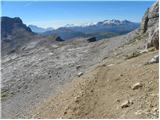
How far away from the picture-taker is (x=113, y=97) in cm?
1964

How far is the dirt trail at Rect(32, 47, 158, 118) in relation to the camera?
1727 cm

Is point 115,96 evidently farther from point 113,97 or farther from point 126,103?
point 126,103

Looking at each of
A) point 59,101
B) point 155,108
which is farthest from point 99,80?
point 155,108

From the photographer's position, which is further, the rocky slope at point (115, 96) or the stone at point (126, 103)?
the stone at point (126, 103)

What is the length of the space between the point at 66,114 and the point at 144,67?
6.21 metres

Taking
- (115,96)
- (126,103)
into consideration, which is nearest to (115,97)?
(115,96)

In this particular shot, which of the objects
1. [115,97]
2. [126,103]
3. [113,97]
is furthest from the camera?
[113,97]

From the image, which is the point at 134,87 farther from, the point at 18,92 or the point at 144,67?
the point at 18,92

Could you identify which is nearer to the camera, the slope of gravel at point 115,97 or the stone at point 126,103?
the slope of gravel at point 115,97

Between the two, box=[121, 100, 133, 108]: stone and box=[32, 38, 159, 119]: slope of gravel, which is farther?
box=[121, 100, 133, 108]: stone

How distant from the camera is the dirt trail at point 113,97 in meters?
17.3

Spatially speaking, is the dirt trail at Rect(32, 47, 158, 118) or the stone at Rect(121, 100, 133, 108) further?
the stone at Rect(121, 100, 133, 108)

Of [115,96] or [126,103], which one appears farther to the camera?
[115,96]

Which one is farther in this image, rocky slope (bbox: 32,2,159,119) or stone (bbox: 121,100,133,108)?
stone (bbox: 121,100,133,108)
